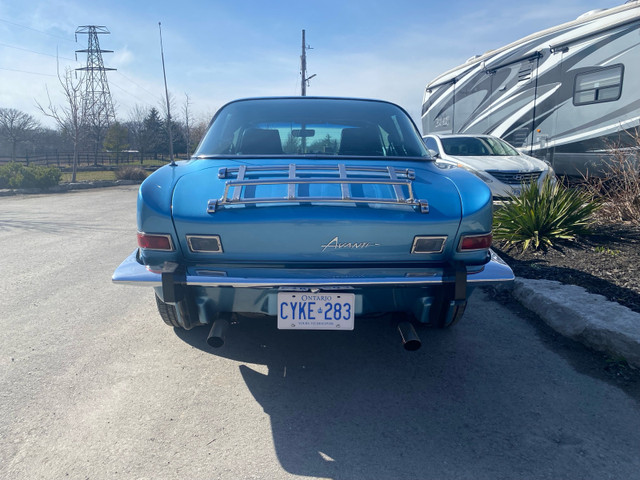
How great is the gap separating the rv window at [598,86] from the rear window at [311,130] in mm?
6034

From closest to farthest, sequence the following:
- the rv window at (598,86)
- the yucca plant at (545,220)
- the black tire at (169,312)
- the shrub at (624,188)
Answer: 1. the black tire at (169,312)
2. the yucca plant at (545,220)
3. the shrub at (624,188)
4. the rv window at (598,86)

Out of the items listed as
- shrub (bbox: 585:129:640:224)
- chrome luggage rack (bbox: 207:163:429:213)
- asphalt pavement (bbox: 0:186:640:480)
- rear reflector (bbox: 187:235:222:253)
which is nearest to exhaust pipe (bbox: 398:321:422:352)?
asphalt pavement (bbox: 0:186:640:480)

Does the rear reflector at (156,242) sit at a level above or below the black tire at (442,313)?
above

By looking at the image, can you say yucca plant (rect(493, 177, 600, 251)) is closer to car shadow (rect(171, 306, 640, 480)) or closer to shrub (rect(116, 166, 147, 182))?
car shadow (rect(171, 306, 640, 480))

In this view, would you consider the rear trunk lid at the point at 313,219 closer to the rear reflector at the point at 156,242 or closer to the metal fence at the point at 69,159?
the rear reflector at the point at 156,242

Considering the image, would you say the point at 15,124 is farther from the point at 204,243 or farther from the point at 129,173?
the point at 204,243

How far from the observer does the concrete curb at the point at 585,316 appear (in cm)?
307

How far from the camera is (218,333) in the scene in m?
2.69

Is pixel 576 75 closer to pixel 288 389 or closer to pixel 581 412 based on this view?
pixel 581 412

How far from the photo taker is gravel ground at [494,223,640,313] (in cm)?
407

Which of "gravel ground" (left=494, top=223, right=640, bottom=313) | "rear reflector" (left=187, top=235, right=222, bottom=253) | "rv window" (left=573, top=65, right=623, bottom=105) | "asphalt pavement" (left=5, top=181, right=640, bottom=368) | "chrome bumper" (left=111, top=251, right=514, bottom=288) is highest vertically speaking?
"rv window" (left=573, top=65, right=623, bottom=105)

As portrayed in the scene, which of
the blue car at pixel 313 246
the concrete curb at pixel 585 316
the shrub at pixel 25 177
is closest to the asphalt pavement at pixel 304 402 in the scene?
the concrete curb at pixel 585 316

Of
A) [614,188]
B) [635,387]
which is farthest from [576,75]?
[635,387]

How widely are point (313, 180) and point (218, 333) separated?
3.38 feet
